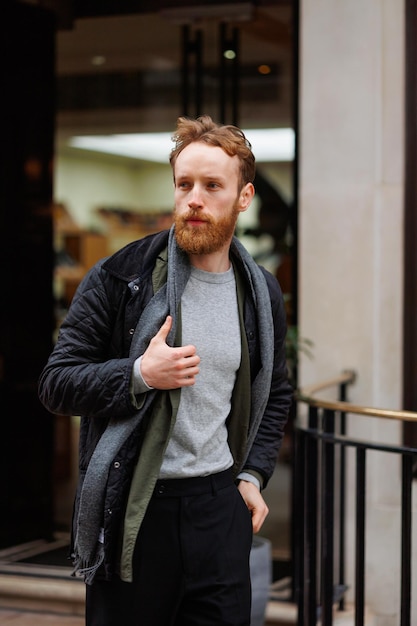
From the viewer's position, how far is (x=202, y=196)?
2.52 meters

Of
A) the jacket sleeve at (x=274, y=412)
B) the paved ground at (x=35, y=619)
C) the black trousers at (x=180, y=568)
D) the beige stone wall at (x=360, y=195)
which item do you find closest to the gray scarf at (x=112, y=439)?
the black trousers at (x=180, y=568)

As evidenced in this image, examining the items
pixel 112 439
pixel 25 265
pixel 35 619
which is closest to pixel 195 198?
pixel 112 439

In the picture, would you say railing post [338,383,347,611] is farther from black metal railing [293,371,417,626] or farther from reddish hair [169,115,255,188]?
reddish hair [169,115,255,188]

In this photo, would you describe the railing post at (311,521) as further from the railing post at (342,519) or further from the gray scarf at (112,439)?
the gray scarf at (112,439)

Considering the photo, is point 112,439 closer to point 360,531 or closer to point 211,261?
point 211,261

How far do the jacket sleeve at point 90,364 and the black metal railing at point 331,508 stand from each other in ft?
5.03

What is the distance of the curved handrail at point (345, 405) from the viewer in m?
3.79

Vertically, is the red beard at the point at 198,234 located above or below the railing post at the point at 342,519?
above

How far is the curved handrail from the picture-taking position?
12.4ft

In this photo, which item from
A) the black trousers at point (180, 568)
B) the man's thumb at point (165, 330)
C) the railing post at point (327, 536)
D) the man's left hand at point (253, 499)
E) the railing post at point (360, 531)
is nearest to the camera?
the man's thumb at point (165, 330)

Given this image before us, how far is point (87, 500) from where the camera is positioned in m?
2.45

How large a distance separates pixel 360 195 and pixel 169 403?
3.04 meters

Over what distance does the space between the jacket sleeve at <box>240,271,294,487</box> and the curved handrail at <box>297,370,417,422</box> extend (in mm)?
911

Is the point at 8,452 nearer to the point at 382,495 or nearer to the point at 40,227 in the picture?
the point at 40,227
